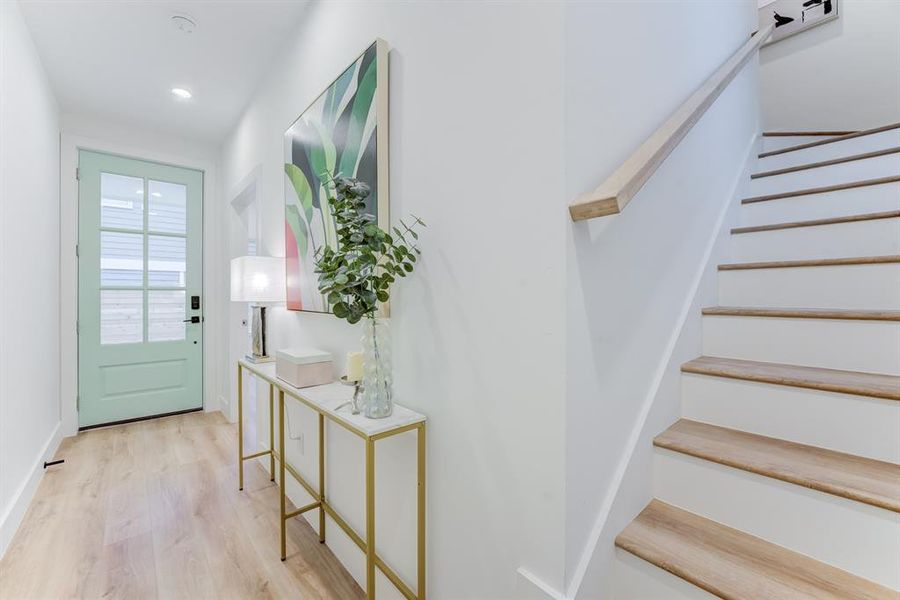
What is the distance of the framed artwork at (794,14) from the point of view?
9.08 ft

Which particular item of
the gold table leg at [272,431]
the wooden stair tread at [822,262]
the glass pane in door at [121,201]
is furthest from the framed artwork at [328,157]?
the glass pane in door at [121,201]

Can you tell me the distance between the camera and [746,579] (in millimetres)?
912

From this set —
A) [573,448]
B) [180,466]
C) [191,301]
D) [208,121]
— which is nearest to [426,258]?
[573,448]

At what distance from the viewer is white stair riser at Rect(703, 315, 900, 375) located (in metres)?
1.26

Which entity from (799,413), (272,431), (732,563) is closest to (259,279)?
(272,431)

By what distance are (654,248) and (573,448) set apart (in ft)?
2.42

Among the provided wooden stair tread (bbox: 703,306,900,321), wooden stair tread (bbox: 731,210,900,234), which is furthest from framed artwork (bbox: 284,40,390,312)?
wooden stair tread (bbox: 731,210,900,234)

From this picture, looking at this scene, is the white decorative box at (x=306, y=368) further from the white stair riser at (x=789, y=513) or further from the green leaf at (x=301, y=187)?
the white stair riser at (x=789, y=513)

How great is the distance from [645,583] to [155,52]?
11.9 ft

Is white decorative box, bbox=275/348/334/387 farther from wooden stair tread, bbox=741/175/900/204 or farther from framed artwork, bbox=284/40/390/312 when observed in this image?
wooden stair tread, bbox=741/175/900/204

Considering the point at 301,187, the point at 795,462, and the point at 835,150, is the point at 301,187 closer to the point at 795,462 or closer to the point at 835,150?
the point at 795,462

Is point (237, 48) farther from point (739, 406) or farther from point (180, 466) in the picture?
point (739, 406)

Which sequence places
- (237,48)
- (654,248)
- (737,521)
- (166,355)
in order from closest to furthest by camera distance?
(737,521) < (654,248) < (237,48) < (166,355)

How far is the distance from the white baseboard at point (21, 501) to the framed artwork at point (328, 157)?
5.25 ft
